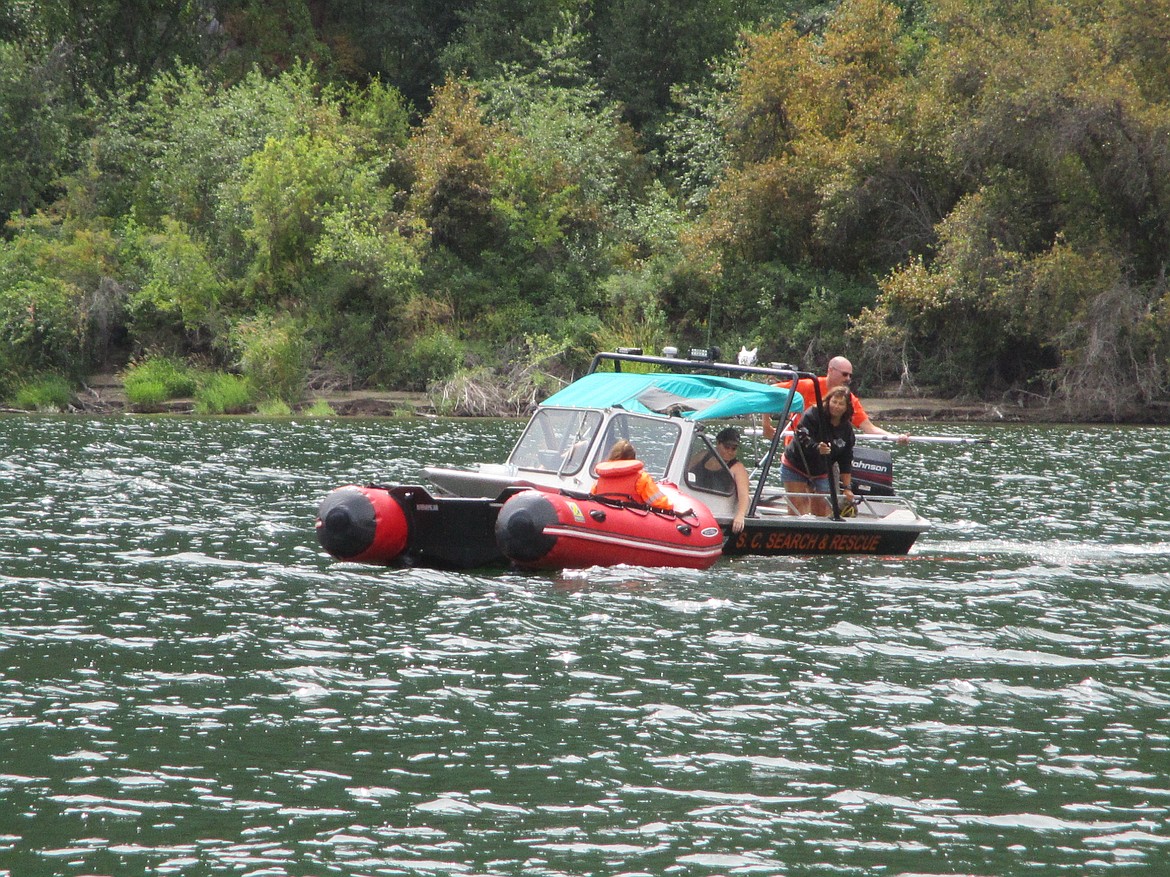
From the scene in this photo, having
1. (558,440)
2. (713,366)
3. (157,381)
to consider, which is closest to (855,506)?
(713,366)

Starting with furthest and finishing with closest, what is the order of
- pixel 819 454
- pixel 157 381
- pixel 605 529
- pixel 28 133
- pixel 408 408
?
pixel 28 133, pixel 157 381, pixel 408 408, pixel 819 454, pixel 605 529

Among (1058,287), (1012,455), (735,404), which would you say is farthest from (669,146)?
(735,404)

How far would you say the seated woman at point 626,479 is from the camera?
14781 mm

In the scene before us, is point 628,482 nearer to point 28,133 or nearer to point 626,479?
point 626,479

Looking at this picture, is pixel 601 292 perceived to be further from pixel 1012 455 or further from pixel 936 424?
pixel 1012 455

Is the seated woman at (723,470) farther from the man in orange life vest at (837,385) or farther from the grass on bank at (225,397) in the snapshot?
the grass on bank at (225,397)

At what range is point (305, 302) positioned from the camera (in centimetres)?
4303

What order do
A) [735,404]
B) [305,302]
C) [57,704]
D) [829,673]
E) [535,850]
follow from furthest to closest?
[305,302] → [735,404] → [829,673] → [57,704] → [535,850]

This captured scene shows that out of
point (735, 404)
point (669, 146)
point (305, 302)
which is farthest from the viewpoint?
point (669, 146)

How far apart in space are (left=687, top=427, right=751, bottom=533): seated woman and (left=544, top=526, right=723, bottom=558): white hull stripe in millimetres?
1044

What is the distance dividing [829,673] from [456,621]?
327cm

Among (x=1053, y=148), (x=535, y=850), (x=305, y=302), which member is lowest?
(x=535, y=850)

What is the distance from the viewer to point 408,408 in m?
39.7

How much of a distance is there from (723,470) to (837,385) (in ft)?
5.33
